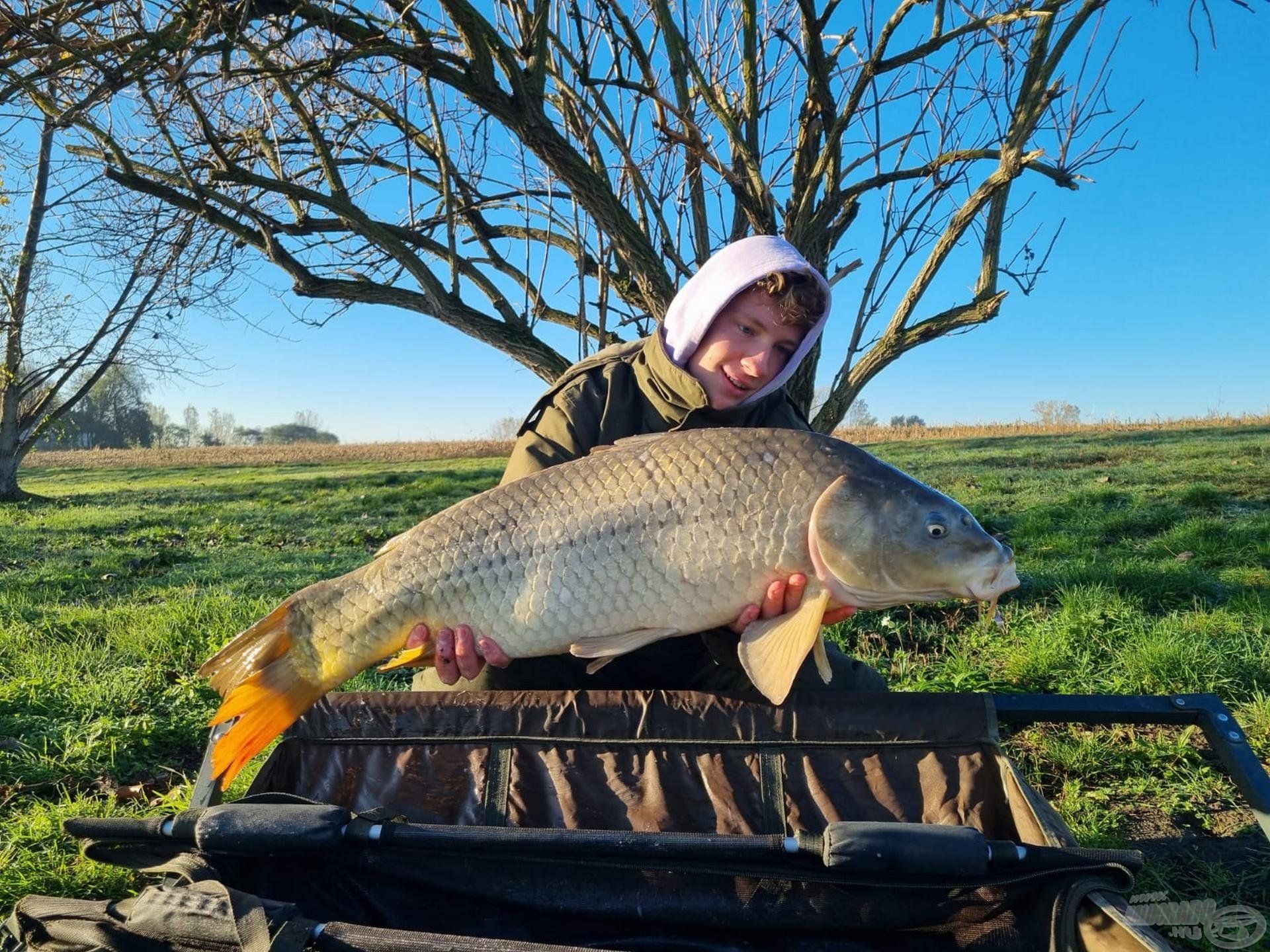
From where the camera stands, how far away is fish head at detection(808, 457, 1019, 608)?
1.56 m

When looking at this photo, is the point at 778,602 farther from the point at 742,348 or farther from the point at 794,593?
the point at 742,348

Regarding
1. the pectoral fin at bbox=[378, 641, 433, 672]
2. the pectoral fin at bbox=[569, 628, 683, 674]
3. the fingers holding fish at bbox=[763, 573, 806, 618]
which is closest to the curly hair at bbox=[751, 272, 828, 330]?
the fingers holding fish at bbox=[763, 573, 806, 618]

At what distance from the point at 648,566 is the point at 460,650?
0.44 m

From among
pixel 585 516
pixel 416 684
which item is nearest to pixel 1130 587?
pixel 585 516

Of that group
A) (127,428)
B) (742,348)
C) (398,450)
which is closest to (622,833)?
(742,348)

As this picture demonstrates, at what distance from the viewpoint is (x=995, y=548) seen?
156cm

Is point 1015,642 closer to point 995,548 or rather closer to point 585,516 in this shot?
point 995,548

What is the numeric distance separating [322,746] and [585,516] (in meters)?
0.74

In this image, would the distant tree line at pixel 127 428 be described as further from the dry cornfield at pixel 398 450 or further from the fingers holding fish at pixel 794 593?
the fingers holding fish at pixel 794 593

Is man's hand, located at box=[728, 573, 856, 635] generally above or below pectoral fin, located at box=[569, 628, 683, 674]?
above

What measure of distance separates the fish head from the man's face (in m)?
0.53

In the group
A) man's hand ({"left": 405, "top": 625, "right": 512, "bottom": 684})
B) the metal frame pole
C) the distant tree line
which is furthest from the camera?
the distant tree line

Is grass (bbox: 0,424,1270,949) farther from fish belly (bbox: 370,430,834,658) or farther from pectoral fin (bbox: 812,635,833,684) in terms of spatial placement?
fish belly (bbox: 370,430,834,658)
